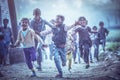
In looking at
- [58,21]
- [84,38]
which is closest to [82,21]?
[84,38]

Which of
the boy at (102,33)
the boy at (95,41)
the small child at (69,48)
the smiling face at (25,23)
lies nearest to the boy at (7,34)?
the smiling face at (25,23)

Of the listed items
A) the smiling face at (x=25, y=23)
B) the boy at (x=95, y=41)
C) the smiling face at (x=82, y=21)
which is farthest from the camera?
the boy at (x=95, y=41)

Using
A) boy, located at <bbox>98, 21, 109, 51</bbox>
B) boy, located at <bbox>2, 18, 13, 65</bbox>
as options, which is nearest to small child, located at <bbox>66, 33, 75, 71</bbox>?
boy, located at <bbox>98, 21, 109, 51</bbox>

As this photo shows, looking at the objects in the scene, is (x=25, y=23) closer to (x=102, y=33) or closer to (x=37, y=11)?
(x=37, y=11)

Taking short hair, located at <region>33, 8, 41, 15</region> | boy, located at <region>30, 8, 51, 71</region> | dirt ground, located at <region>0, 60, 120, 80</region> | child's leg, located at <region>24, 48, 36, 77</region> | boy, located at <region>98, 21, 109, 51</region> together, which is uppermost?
short hair, located at <region>33, 8, 41, 15</region>

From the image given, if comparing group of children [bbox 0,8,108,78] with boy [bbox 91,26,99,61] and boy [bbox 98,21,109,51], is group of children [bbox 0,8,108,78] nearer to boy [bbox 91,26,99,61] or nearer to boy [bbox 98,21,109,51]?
boy [bbox 91,26,99,61]

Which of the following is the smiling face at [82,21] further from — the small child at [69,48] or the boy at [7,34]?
the boy at [7,34]

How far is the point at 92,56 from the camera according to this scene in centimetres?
438

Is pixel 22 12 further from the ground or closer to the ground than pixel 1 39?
further from the ground

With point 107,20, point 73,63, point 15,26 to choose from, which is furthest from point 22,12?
point 107,20

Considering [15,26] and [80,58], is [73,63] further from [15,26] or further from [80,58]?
[15,26]

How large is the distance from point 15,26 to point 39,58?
0.67m

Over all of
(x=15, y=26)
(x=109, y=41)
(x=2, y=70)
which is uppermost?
(x=15, y=26)

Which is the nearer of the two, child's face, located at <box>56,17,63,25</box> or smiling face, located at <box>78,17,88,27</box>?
child's face, located at <box>56,17,63,25</box>
